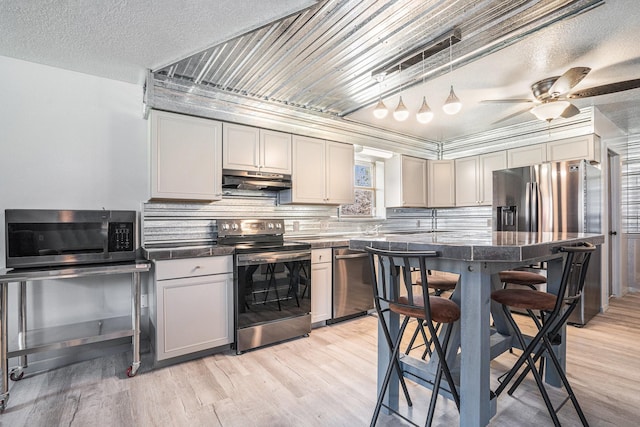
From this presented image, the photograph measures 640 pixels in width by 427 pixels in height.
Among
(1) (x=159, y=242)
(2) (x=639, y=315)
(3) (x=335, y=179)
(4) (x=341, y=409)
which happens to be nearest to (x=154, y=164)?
(1) (x=159, y=242)

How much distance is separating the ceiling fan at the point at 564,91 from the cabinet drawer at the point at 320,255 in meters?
2.28

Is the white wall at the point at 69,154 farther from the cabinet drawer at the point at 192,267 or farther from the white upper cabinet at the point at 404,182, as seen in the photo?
the white upper cabinet at the point at 404,182

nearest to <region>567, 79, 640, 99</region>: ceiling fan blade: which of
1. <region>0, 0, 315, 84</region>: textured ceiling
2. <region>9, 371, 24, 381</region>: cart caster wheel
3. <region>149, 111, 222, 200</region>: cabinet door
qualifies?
<region>0, 0, 315, 84</region>: textured ceiling

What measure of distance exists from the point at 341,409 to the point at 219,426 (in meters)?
0.74

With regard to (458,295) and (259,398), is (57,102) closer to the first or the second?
(259,398)

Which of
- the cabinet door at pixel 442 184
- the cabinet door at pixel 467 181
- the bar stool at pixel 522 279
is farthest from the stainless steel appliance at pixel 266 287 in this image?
the cabinet door at pixel 467 181

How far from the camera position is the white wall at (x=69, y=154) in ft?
8.53

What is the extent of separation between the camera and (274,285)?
303 cm

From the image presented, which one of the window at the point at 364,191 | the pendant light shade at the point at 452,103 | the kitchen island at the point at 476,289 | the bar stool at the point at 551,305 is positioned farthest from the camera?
the window at the point at 364,191

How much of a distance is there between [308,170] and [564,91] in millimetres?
2493

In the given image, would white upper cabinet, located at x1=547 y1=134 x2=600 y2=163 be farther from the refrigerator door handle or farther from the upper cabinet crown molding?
the refrigerator door handle

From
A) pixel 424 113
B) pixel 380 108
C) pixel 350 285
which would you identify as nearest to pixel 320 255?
pixel 350 285

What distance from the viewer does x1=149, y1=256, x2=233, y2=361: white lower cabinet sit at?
2.54m

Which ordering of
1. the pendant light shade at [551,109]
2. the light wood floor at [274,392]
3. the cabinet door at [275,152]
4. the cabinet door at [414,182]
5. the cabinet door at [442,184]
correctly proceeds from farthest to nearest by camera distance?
the cabinet door at [442,184] < the cabinet door at [414,182] < the cabinet door at [275,152] < the pendant light shade at [551,109] < the light wood floor at [274,392]
